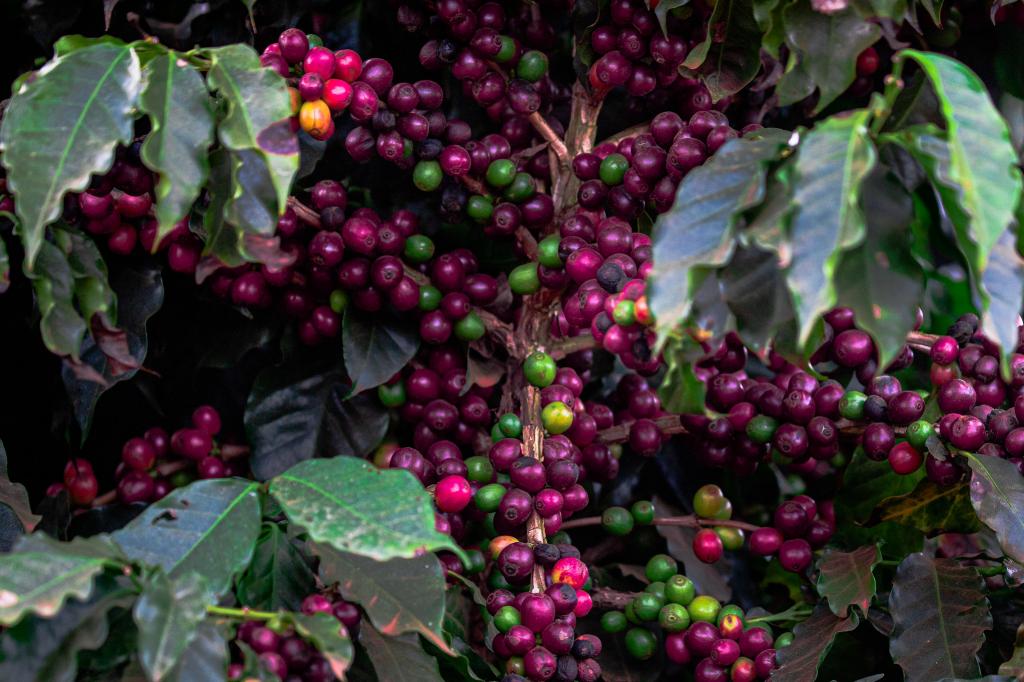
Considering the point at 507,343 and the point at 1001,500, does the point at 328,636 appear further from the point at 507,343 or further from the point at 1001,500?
the point at 1001,500

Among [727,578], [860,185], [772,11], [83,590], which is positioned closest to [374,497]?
[83,590]

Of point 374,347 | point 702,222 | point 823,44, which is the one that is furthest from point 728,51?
point 374,347

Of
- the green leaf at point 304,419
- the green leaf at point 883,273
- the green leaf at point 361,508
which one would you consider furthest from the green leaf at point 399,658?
the green leaf at point 883,273

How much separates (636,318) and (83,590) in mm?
415

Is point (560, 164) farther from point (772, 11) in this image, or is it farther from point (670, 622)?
point (670, 622)

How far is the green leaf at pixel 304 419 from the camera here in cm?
111

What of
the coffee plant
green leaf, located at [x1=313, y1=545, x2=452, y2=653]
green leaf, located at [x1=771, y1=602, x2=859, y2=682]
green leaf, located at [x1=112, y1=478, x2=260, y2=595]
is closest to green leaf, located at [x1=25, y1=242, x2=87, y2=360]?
the coffee plant

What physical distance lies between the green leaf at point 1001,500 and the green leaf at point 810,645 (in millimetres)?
151

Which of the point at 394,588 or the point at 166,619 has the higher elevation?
the point at 166,619

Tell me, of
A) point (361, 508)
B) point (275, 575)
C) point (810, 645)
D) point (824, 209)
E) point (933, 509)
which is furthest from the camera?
point (933, 509)

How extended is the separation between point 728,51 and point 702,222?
32 centimetres

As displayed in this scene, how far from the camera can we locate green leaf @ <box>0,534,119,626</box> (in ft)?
2.00

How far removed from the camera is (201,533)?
757 millimetres

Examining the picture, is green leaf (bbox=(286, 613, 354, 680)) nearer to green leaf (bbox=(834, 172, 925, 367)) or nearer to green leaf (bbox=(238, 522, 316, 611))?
green leaf (bbox=(238, 522, 316, 611))
